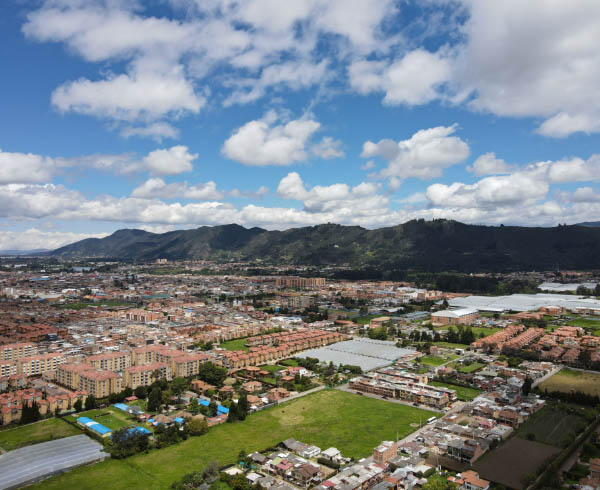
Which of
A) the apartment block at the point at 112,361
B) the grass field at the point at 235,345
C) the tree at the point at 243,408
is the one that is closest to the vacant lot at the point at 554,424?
the tree at the point at 243,408

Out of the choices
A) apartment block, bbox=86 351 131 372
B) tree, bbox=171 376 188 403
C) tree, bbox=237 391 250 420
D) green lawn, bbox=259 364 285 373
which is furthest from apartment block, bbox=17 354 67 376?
tree, bbox=237 391 250 420

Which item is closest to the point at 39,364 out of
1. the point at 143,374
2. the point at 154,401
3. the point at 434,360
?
the point at 143,374

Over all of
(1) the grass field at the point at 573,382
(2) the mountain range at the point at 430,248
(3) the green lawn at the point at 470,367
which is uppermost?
(2) the mountain range at the point at 430,248

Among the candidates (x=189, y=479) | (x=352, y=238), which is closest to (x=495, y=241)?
(x=352, y=238)

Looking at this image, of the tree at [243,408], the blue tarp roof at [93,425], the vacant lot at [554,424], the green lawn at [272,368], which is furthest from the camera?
the green lawn at [272,368]

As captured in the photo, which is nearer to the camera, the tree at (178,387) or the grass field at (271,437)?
the grass field at (271,437)

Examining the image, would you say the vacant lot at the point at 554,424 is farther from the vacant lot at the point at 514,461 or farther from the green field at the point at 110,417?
the green field at the point at 110,417

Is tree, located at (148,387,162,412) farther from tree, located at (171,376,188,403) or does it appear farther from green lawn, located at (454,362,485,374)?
green lawn, located at (454,362,485,374)
